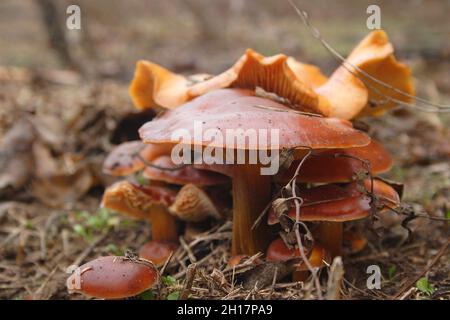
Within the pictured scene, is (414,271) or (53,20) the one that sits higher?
(53,20)

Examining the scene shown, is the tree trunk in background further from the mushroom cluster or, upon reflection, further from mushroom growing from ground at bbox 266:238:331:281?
mushroom growing from ground at bbox 266:238:331:281

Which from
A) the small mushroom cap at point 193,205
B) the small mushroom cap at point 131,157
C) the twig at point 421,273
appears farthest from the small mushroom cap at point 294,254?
the small mushroom cap at point 131,157

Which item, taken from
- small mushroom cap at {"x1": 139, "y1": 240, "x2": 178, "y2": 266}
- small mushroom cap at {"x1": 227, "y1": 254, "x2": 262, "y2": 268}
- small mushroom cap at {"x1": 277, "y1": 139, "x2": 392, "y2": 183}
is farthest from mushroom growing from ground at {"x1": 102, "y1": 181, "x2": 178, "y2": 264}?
small mushroom cap at {"x1": 277, "y1": 139, "x2": 392, "y2": 183}

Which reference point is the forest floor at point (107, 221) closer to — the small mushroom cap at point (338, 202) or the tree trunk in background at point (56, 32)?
the small mushroom cap at point (338, 202)
